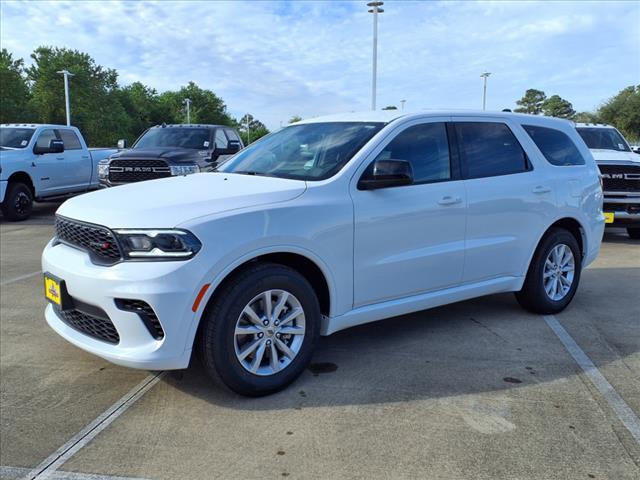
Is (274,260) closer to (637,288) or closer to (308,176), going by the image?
(308,176)

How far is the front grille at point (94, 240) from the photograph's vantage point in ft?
10.5

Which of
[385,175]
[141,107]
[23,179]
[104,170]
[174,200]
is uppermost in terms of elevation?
[141,107]

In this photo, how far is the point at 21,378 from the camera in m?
3.77

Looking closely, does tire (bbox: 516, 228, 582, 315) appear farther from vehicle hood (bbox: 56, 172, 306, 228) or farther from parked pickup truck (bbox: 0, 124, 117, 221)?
parked pickup truck (bbox: 0, 124, 117, 221)

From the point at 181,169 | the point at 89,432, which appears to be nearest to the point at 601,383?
the point at 89,432

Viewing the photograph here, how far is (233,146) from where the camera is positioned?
11.8 metres

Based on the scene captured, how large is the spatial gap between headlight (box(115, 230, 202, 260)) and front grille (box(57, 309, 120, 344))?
0.44 meters

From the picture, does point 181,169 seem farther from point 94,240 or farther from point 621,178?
point 621,178

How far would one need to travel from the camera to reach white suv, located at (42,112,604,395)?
10.2 feet

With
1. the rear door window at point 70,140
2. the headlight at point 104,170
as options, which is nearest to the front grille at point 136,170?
the headlight at point 104,170

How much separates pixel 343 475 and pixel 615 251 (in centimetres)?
750

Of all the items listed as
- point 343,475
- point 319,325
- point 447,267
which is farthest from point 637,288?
Answer: point 343,475

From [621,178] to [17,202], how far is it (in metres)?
11.3

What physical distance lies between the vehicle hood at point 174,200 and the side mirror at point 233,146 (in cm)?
754
